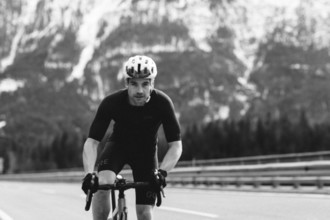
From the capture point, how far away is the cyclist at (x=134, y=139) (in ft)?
19.6

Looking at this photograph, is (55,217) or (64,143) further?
(64,143)

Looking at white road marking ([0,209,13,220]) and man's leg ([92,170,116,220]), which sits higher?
man's leg ([92,170,116,220])

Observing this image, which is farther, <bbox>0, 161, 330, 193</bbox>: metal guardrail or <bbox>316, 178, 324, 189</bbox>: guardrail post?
<bbox>0, 161, 330, 193</bbox>: metal guardrail

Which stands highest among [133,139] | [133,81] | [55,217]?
[133,81]

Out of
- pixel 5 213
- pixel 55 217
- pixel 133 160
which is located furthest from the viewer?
pixel 5 213

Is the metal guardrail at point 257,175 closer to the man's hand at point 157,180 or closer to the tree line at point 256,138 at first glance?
the man's hand at point 157,180

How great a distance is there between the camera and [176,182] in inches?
1180

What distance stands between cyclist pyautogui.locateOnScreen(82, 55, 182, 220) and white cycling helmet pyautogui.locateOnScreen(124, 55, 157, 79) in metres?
0.10

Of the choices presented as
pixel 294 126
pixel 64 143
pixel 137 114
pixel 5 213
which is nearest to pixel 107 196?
pixel 137 114

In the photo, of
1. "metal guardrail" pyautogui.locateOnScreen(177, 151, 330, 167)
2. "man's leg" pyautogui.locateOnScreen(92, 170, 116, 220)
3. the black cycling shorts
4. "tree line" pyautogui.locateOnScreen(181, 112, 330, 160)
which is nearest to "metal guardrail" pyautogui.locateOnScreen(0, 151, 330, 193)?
"metal guardrail" pyautogui.locateOnScreen(177, 151, 330, 167)

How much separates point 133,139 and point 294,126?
124 metres

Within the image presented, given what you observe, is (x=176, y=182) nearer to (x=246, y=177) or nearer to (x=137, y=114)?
(x=246, y=177)

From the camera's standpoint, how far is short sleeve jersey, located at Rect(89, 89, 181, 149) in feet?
19.7

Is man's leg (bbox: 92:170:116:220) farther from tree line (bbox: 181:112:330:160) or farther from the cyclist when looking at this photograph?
tree line (bbox: 181:112:330:160)
